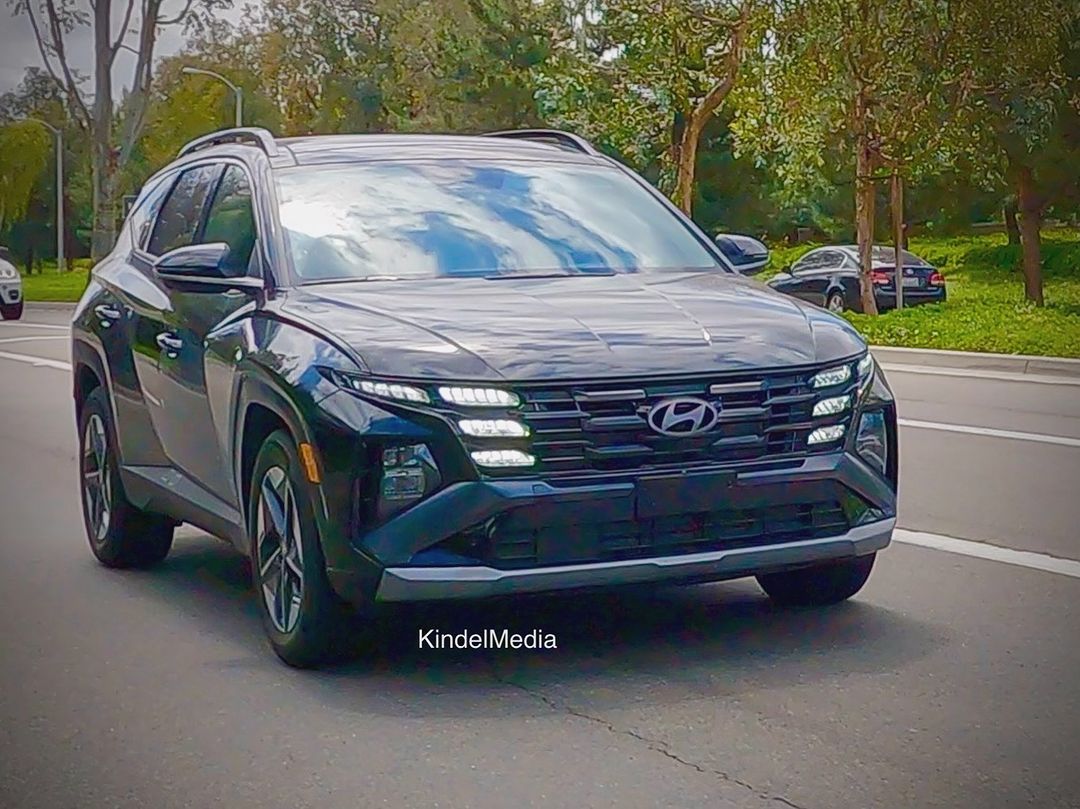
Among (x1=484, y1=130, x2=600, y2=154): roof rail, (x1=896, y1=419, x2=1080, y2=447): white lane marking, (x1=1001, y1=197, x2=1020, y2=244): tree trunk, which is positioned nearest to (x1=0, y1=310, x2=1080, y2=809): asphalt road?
(x1=484, y1=130, x2=600, y2=154): roof rail

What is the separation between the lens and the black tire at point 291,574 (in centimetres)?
552

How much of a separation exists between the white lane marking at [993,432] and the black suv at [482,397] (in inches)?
227

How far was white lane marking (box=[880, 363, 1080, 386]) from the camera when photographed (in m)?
17.6

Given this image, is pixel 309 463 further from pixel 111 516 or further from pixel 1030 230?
pixel 1030 230

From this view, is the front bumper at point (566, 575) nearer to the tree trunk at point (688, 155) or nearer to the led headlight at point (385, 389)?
the led headlight at point (385, 389)

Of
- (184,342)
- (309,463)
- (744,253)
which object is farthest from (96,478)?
(744,253)

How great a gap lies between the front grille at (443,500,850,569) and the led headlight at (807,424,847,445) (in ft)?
0.61

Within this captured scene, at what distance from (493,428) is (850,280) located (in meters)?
26.8

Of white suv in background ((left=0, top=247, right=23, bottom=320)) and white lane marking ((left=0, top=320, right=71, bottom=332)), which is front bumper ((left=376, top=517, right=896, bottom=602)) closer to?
white lane marking ((left=0, top=320, right=71, bottom=332))

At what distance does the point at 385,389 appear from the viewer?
5277 mm

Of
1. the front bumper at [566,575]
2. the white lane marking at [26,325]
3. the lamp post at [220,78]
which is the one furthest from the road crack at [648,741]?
the lamp post at [220,78]

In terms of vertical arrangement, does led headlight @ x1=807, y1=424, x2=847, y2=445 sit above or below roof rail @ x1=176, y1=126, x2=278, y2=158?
below

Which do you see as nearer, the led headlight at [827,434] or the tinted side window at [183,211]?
the led headlight at [827,434]

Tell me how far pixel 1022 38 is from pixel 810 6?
3.12 metres
